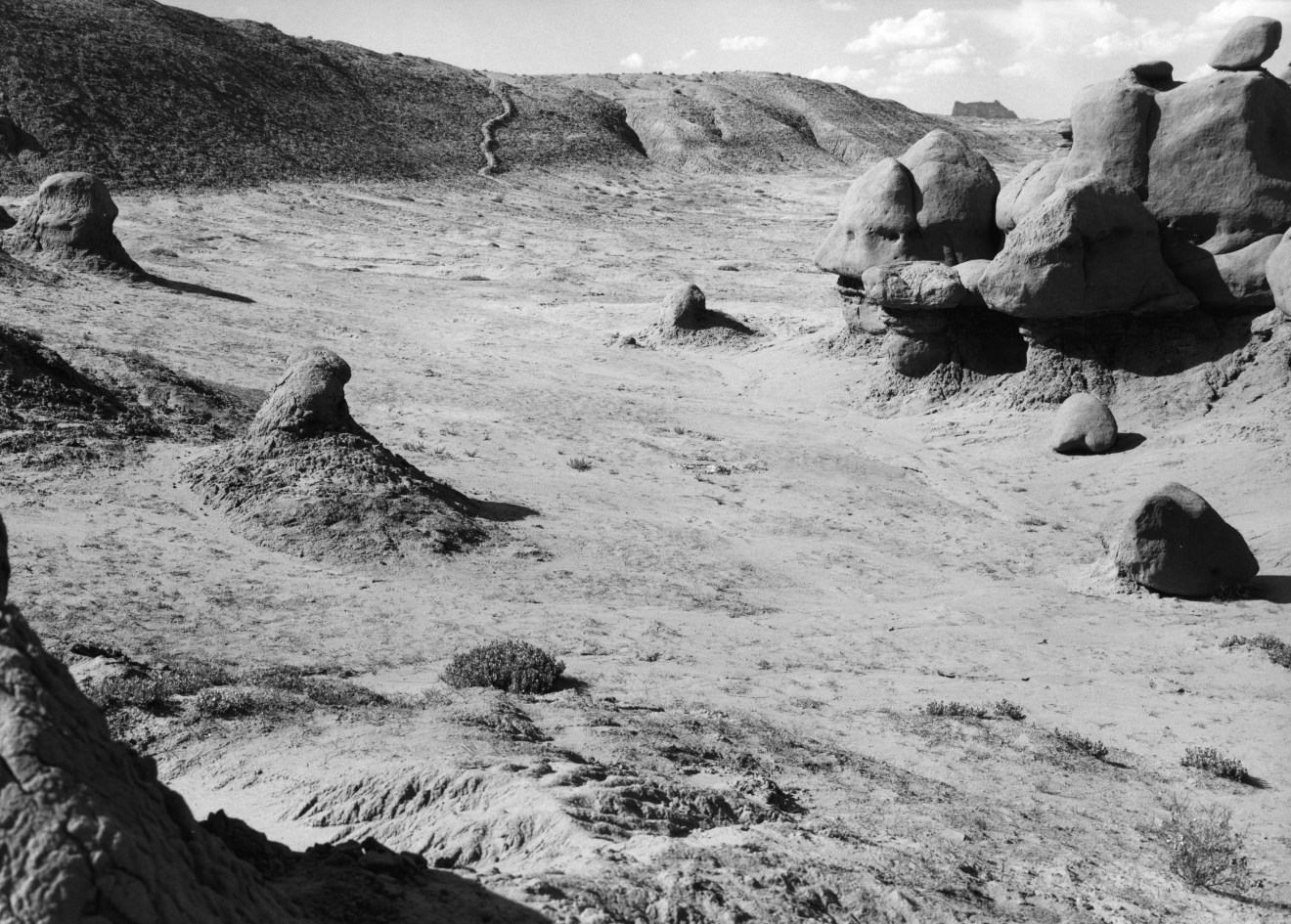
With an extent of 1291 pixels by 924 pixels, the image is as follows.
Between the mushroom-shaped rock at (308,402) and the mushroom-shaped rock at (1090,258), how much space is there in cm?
995

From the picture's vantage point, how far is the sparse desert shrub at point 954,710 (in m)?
8.47

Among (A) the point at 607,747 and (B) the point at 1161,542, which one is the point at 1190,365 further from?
(A) the point at 607,747

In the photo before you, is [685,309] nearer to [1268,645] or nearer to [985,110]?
[1268,645]

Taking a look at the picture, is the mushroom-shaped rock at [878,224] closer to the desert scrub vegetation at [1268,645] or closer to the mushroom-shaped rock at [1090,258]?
the mushroom-shaped rock at [1090,258]

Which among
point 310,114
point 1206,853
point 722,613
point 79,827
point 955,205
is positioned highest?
point 310,114

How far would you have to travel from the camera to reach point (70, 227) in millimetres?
22188

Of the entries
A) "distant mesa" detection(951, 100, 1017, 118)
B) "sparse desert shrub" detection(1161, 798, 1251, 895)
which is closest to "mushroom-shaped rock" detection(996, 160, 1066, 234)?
"sparse desert shrub" detection(1161, 798, 1251, 895)

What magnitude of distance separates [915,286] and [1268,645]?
9151 millimetres

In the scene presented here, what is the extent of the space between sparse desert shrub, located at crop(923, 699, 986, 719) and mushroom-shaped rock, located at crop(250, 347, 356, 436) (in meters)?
7.51

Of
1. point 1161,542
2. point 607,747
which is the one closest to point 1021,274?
point 1161,542

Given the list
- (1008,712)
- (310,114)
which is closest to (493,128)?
(310,114)

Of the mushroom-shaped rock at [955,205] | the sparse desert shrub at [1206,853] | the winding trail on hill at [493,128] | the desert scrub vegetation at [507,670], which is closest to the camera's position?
the sparse desert shrub at [1206,853]

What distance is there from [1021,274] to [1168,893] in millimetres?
12326

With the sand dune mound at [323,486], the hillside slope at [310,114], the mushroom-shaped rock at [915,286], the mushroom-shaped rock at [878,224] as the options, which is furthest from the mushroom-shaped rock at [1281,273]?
the hillside slope at [310,114]
